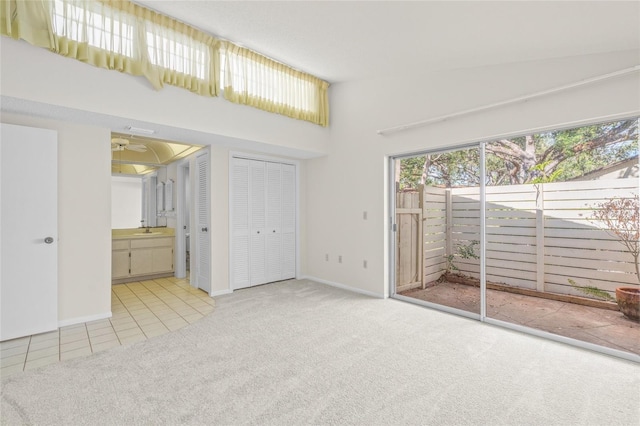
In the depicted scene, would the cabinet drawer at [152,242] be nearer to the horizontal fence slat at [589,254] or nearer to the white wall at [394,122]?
the white wall at [394,122]

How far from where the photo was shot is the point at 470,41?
2.74 m

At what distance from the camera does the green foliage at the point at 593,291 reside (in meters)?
3.61

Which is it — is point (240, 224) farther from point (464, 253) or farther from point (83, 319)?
point (464, 253)

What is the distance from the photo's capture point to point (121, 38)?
285cm

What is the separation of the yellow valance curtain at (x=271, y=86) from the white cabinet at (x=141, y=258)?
3.12 metres

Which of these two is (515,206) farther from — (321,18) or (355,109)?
(321,18)

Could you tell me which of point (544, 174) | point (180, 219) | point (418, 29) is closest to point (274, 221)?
point (180, 219)

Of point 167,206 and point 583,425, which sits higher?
point 167,206

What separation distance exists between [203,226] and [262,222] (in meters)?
0.90

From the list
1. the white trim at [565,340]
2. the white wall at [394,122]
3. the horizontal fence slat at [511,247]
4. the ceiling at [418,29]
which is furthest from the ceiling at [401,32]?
the horizontal fence slat at [511,247]

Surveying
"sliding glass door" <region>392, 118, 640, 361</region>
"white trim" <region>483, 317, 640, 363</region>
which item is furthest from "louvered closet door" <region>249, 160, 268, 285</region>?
"white trim" <region>483, 317, 640, 363</region>

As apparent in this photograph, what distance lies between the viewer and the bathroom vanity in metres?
4.91

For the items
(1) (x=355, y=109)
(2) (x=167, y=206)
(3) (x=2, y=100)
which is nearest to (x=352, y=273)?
(1) (x=355, y=109)

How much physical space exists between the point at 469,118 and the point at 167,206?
5.32 meters
